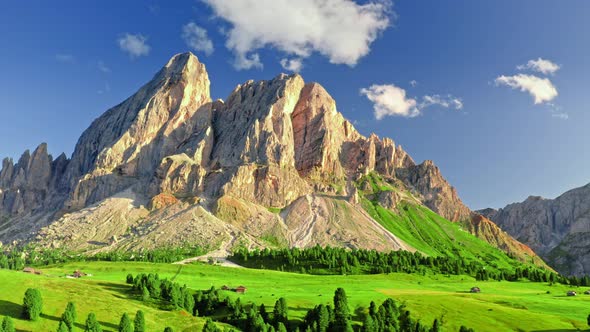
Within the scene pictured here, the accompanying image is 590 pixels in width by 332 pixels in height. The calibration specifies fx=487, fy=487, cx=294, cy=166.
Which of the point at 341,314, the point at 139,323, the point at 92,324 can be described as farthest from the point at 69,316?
the point at 341,314

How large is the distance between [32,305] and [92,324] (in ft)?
53.1

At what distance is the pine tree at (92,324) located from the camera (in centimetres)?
10051

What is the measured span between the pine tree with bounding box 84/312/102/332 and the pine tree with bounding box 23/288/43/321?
1292 cm

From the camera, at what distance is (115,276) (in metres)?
194

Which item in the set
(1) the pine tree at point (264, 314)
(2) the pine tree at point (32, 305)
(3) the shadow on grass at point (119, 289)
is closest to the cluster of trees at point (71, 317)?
(2) the pine tree at point (32, 305)

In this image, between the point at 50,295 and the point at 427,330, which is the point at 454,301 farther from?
the point at 50,295

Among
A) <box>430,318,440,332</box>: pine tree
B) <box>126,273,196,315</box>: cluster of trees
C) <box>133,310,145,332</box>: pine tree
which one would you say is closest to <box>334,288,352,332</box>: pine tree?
<box>430,318,440,332</box>: pine tree

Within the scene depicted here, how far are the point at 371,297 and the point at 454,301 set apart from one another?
2559cm

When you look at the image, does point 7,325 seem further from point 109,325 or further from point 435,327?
point 435,327

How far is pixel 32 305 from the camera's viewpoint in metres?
106

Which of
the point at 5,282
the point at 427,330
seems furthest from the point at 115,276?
the point at 427,330

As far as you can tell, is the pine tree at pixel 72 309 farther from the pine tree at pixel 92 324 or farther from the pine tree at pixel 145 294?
the pine tree at pixel 145 294

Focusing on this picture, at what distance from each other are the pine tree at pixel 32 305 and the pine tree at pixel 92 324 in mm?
12924

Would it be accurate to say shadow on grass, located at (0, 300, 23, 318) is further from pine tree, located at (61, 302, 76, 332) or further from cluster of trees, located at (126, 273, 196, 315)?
cluster of trees, located at (126, 273, 196, 315)
